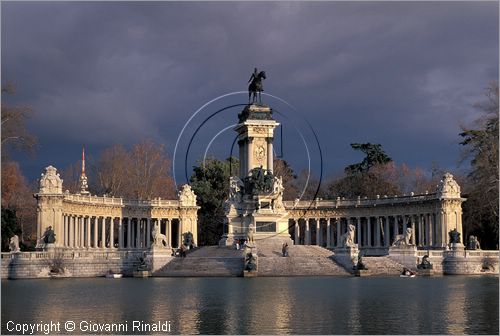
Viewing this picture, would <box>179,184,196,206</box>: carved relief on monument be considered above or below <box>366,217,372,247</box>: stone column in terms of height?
above

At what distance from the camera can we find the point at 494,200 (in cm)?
7088

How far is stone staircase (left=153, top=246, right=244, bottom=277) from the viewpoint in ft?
201

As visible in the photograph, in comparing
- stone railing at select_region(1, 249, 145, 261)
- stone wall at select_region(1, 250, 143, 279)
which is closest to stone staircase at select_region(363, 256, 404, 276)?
stone wall at select_region(1, 250, 143, 279)

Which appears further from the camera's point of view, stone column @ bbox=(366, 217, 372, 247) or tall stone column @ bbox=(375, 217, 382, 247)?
tall stone column @ bbox=(375, 217, 382, 247)

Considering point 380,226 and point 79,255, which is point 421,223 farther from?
point 79,255

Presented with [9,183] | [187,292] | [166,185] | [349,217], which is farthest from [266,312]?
[166,185]

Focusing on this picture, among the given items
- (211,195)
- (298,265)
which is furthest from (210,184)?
(298,265)

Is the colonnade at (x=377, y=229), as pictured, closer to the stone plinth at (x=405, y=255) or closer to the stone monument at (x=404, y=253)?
the stone monument at (x=404, y=253)

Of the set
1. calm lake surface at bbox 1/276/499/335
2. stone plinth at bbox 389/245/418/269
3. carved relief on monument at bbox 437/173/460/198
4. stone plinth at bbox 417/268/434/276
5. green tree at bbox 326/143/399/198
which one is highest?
green tree at bbox 326/143/399/198

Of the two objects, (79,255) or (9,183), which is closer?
(79,255)

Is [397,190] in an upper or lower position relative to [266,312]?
upper

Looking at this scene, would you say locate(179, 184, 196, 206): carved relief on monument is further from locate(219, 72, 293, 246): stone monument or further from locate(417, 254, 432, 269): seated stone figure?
locate(417, 254, 432, 269): seated stone figure

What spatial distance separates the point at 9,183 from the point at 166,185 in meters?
30.2

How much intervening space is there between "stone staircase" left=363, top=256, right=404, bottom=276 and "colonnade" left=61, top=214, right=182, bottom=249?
32.2 m
